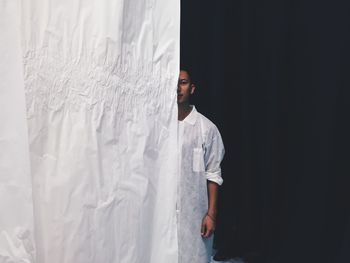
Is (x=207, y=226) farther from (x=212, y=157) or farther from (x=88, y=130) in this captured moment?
(x=88, y=130)

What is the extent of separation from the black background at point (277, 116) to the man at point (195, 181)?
1.91ft

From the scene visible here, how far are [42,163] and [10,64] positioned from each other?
0.53 ft

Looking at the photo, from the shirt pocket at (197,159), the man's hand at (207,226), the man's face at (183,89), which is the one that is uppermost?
the man's face at (183,89)

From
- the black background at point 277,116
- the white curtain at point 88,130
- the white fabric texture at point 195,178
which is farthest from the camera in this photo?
the black background at point 277,116

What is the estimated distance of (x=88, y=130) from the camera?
0.58m

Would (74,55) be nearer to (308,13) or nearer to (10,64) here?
(10,64)

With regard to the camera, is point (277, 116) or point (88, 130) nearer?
point (88, 130)

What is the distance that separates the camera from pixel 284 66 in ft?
5.83

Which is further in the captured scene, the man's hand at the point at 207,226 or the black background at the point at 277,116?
the black background at the point at 277,116

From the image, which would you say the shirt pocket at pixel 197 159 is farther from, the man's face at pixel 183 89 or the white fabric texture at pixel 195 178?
the man's face at pixel 183 89

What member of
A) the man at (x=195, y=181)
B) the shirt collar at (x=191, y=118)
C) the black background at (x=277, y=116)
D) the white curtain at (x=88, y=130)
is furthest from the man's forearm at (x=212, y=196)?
the white curtain at (x=88, y=130)

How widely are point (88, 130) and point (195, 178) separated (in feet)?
2.71

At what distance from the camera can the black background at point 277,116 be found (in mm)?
1593

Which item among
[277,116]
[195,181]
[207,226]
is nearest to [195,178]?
[195,181]
